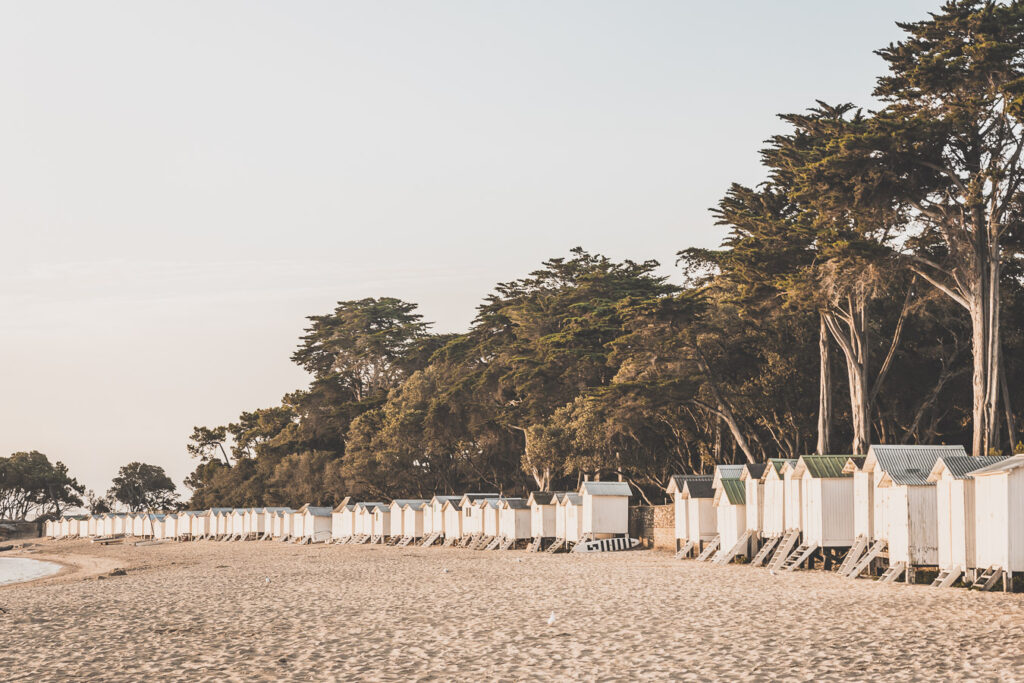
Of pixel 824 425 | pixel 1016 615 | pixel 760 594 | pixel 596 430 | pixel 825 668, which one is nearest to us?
pixel 825 668

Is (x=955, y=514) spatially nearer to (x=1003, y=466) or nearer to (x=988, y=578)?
(x=988, y=578)

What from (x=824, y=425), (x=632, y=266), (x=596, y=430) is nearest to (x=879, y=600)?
(x=824, y=425)

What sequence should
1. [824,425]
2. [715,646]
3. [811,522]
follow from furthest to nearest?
1. [824,425]
2. [811,522]
3. [715,646]

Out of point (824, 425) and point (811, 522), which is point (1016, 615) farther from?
point (824, 425)

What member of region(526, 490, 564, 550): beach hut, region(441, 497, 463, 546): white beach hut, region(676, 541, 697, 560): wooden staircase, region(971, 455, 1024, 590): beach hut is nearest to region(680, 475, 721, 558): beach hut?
region(676, 541, 697, 560): wooden staircase

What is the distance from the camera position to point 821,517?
1282 inches

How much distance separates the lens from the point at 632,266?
250 feet

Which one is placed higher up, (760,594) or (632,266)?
(632,266)

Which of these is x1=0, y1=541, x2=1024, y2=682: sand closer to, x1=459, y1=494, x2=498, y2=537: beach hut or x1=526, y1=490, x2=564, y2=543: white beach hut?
x1=526, y1=490, x2=564, y2=543: white beach hut

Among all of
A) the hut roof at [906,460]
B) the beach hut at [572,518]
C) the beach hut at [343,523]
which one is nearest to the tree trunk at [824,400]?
the beach hut at [572,518]

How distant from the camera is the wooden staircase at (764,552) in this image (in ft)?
114

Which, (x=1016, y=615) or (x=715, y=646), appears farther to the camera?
(x=1016, y=615)

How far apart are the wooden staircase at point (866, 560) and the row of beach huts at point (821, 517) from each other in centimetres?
4

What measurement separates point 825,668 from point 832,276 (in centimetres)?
2785
